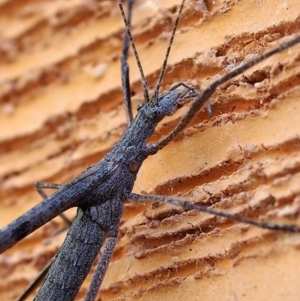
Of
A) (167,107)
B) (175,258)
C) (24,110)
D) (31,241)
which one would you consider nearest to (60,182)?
(31,241)

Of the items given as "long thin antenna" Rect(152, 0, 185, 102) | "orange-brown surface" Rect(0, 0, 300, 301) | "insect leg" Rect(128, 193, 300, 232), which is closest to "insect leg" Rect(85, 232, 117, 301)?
"orange-brown surface" Rect(0, 0, 300, 301)

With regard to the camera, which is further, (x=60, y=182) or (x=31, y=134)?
(x=31, y=134)

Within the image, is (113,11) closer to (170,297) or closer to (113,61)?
(113,61)

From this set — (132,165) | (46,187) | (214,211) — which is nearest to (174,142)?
(132,165)

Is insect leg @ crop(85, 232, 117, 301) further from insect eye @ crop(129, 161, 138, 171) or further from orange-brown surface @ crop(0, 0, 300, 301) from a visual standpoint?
insect eye @ crop(129, 161, 138, 171)

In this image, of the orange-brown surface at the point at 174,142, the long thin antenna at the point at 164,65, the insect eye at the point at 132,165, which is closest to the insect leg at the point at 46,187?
the orange-brown surface at the point at 174,142

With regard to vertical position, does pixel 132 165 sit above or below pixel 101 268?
above

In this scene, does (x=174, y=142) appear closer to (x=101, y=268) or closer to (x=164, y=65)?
(x=164, y=65)

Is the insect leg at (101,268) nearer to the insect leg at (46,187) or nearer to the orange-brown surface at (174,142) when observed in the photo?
the orange-brown surface at (174,142)
